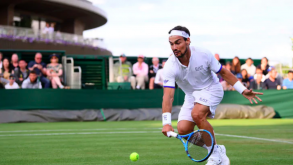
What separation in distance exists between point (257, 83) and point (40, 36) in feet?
75.0

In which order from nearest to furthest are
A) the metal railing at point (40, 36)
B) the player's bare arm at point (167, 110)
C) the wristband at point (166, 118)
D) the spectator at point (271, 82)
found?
the player's bare arm at point (167, 110) → the wristband at point (166, 118) → the spectator at point (271, 82) → the metal railing at point (40, 36)

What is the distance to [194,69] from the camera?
5629 mm

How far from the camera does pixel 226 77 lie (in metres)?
5.78

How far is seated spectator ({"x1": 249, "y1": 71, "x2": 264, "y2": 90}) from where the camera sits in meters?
17.7

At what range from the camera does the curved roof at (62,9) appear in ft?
136

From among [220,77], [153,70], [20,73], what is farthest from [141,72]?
[20,73]

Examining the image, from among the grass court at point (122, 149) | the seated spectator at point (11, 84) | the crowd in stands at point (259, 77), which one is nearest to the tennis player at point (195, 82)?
the grass court at point (122, 149)

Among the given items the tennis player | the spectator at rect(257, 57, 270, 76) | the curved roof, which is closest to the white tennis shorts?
the tennis player

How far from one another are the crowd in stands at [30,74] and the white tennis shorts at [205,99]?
10.4 meters

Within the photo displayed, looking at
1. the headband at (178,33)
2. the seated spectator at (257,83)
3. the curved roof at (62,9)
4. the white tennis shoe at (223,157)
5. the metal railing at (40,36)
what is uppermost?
the curved roof at (62,9)

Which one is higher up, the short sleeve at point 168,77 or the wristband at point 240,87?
the short sleeve at point 168,77

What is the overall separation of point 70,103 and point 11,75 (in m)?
2.41

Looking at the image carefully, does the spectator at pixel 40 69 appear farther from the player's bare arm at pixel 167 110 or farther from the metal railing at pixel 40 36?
the metal railing at pixel 40 36

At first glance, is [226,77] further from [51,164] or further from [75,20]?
[75,20]
